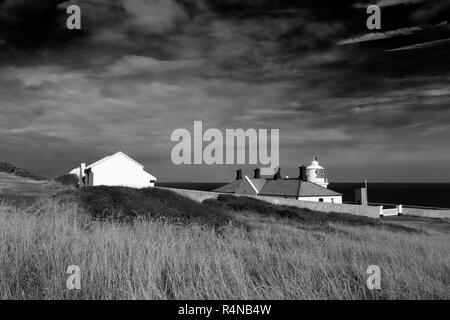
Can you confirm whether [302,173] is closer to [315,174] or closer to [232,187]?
[315,174]

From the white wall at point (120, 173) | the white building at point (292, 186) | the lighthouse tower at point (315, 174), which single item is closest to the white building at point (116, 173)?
the white wall at point (120, 173)

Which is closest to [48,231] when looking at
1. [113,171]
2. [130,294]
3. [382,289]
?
[130,294]

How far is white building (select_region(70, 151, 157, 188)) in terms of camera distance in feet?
145

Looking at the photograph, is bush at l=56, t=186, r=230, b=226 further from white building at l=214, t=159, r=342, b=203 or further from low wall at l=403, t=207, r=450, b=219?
low wall at l=403, t=207, r=450, b=219

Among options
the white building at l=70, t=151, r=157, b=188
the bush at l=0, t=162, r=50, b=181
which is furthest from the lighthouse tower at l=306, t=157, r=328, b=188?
the bush at l=0, t=162, r=50, b=181

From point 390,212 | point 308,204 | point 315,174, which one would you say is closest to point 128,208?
point 308,204

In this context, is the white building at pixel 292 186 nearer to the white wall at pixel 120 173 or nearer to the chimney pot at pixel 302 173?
the chimney pot at pixel 302 173

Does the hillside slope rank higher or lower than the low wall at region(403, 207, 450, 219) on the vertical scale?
higher

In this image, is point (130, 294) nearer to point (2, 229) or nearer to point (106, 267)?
point (106, 267)

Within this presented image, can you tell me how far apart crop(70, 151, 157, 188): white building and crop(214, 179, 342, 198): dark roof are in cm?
1764

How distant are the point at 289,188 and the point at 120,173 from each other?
24.6 m
